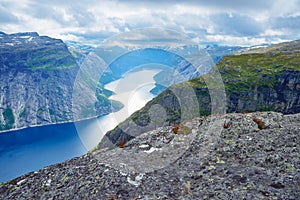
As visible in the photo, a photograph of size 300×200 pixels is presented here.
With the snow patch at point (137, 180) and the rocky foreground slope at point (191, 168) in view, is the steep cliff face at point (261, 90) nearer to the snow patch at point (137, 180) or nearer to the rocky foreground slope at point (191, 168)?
the rocky foreground slope at point (191, 168)

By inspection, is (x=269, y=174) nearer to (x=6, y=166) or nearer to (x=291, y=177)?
(x=291, y=177)

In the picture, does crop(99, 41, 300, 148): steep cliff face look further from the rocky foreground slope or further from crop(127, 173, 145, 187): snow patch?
crop(127, 173, 145, 187): snow patch

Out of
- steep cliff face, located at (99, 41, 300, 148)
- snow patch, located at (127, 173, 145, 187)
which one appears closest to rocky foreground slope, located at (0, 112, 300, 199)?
snow patch, located at (127, 173, 145, 187)

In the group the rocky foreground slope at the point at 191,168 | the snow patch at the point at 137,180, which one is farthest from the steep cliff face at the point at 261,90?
the snow patch at the point at 137,180

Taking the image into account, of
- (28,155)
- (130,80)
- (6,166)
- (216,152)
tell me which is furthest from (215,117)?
(28,155)

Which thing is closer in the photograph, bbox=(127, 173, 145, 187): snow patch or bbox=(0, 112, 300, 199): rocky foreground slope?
bbox=(0, 112, 300, 199): rocky foreground slope

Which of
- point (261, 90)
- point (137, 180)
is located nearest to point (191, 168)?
point (137, 180)

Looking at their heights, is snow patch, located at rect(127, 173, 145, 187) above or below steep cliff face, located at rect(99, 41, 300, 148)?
above

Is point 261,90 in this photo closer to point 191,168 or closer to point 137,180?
point 191,168
